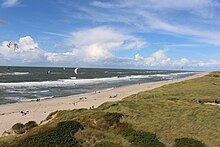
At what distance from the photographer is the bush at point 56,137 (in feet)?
60.6

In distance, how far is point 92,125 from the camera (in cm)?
2086

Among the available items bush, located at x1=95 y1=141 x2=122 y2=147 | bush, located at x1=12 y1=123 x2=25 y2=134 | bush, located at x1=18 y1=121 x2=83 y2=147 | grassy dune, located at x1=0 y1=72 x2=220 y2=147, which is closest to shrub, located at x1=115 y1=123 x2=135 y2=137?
grassy dune, located at x1=0 y1=72 x2=220 y2=147

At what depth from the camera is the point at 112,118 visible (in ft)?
71.1

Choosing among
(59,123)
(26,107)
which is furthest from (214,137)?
(26,107)

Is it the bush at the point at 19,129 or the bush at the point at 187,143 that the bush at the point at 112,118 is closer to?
the bush at the point at 187,143

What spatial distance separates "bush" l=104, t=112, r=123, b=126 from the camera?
2123cm

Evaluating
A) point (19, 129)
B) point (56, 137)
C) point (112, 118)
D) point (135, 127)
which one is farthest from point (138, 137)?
point (19, 129)

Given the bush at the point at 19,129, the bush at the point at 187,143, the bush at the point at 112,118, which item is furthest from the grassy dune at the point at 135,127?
the bush at the point at 19,129

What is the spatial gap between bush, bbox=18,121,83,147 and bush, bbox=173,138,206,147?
6.16m

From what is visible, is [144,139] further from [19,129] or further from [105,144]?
[19,129]

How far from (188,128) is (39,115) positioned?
27528 millimetres

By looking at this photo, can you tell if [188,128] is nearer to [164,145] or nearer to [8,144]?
[164,145]

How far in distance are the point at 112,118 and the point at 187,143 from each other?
5.36 metres

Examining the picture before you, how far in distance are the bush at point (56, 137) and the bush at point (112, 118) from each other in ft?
6.72
